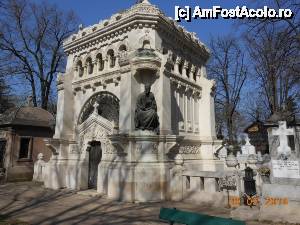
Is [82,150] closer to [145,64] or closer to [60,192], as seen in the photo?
[60,192]

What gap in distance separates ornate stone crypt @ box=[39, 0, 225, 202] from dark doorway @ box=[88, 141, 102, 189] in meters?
0.05

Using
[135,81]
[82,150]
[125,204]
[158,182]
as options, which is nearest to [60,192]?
[82,150]

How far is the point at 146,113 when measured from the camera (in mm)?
10734

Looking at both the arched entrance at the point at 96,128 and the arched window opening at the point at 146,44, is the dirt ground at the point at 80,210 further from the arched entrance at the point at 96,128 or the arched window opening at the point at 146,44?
the arched window opening at the point at 146,44

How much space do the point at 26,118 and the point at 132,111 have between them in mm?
10965

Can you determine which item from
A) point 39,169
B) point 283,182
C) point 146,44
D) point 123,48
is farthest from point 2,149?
point 283,182

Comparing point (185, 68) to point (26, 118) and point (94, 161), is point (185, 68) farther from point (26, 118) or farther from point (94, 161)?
point (26, 118)

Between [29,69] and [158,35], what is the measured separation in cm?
1729

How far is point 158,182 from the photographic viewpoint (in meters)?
10.2

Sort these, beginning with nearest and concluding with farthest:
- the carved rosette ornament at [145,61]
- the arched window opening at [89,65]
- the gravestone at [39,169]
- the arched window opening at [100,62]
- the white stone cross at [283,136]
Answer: the white stone cross at [283,136] < the carved rosette ornament at [145,61] < the arched window opening at [100,62] < the arched window opening at [89,65] < the gravestone at [39,169]

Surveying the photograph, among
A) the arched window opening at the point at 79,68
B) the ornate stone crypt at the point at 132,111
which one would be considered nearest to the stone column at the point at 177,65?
the ornate stone crypt at the point at 132,111

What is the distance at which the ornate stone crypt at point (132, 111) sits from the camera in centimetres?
1053

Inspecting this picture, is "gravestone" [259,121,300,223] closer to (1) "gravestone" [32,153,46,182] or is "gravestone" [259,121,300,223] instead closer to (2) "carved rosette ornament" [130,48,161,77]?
(2) "carved rosette ornament" [130,48,161,77]

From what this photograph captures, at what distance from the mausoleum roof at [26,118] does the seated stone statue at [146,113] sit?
10.3m
